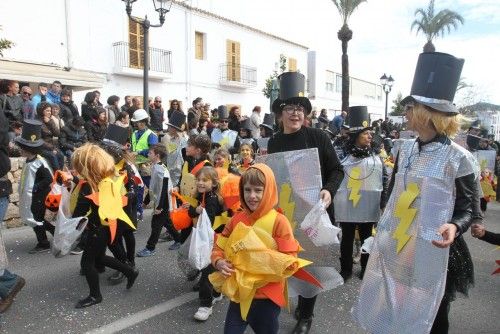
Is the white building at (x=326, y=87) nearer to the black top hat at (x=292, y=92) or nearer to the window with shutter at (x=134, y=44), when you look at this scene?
the window with shutter at (x=134, y=44)

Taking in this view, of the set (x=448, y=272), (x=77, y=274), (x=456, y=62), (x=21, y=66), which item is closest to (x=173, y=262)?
(x=77, y=274)

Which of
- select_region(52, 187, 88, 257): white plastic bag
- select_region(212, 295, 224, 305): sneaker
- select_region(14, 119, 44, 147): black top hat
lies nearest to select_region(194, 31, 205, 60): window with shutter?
select_region(14, 119, 44, 147): black top hat

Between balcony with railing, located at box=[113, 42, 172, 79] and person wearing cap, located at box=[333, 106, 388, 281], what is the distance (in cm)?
1537

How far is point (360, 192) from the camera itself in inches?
187

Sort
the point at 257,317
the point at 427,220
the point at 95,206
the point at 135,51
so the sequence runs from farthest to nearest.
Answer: the point at 135,51
the point at 95,206
the point at 257,317
the point at 427,220

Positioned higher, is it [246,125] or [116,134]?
[246,125]

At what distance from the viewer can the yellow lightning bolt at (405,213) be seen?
2582mm

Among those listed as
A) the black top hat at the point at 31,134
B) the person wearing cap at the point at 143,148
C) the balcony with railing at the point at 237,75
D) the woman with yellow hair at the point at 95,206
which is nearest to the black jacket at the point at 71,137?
the person wearing cap at the point at 143,148

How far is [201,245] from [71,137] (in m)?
6.40

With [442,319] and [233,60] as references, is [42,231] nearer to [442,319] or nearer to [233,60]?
[442,319]

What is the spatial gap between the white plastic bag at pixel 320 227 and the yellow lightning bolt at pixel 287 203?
0.33 m

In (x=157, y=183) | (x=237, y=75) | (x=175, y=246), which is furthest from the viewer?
(x=237, y=75)

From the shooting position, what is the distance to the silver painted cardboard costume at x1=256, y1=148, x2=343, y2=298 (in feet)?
10.1

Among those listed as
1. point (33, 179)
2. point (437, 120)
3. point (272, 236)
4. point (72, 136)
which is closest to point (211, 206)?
point (272, 236)
